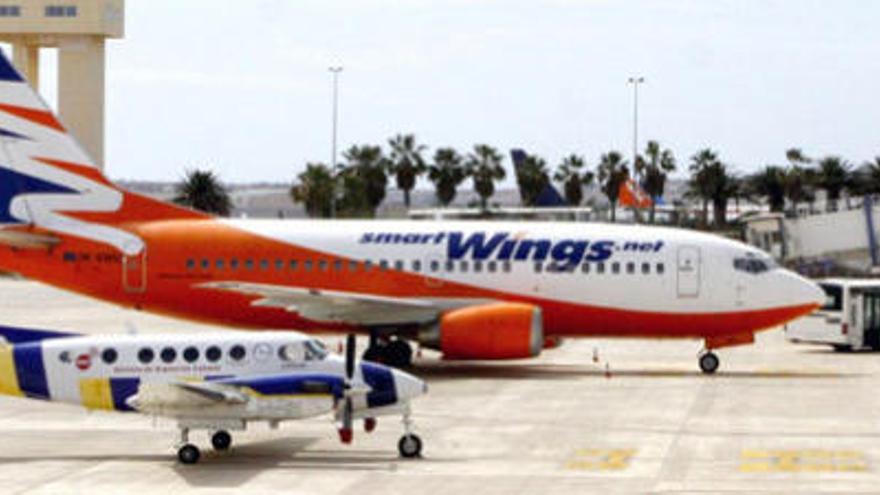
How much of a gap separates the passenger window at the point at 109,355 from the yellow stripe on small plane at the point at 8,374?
1.51 m

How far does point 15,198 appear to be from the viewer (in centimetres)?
4375

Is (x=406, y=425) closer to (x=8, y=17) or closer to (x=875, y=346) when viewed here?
(x=875, y=346)

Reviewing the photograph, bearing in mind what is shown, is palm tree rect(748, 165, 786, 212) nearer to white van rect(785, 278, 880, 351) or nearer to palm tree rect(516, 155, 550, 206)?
palm tree rect(516, 155, 550, 206)

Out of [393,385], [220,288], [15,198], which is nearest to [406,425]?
[393,385]

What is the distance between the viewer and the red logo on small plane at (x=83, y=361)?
98.4 ft

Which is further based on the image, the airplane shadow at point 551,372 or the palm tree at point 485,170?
the palm tree at point 485,170

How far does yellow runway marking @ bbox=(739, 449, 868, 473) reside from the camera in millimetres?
28406

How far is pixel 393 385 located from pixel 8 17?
277ft

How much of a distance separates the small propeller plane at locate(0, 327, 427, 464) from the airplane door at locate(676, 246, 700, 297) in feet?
48.4

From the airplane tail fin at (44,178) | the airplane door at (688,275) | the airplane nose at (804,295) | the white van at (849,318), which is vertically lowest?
the white van at (849,318)

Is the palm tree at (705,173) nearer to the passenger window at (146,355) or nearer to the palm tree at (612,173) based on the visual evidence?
the palm tree at (612,173)

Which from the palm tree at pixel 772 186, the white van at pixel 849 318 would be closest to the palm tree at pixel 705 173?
the palm tree at pixel 772 186

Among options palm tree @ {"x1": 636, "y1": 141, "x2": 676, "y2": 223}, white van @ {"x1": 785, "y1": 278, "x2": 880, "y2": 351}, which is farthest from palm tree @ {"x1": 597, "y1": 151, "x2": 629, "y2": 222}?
white van @ {"x1": 785, "y1": 278, "x2": 880, "y2": 351}

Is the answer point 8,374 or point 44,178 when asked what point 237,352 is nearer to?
point 8,374
